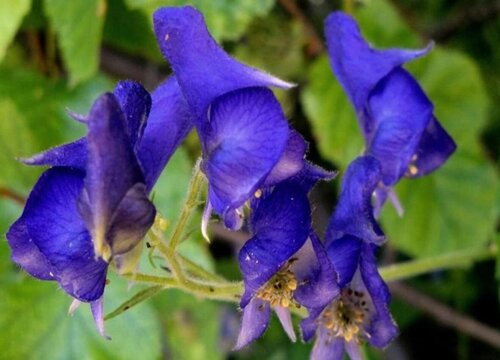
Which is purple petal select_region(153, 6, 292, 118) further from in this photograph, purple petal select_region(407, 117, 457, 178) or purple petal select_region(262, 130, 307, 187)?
purple petal select_region(407, 117, 457, 178)

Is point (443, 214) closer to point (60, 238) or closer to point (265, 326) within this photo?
point (265, 326)

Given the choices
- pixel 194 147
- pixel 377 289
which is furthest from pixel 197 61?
pixel 194 147

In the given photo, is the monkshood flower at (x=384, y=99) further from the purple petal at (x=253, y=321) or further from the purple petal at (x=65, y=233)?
the purple petal at (x=65, y=233)

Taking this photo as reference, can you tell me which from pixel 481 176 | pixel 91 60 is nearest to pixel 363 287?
pixel 91 60

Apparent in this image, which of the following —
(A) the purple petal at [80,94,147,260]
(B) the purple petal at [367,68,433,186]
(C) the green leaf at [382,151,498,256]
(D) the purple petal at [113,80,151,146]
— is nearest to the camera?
(A) the purple petal at [80,94,147,260]

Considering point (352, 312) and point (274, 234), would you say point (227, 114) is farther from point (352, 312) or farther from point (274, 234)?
point (352, 312)

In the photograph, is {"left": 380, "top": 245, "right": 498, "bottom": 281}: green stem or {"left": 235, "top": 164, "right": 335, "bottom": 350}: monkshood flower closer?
{"left": 235, "top": 164, "right": 335, "bottom": 350}: monkshood flower

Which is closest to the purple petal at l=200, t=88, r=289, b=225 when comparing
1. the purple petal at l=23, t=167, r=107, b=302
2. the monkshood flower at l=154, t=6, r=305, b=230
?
the monkshood flower at l=154, t=6, r=305, b=230

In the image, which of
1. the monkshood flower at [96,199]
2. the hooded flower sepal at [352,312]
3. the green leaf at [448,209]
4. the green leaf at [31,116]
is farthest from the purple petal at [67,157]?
the green leaf at [448,209]
